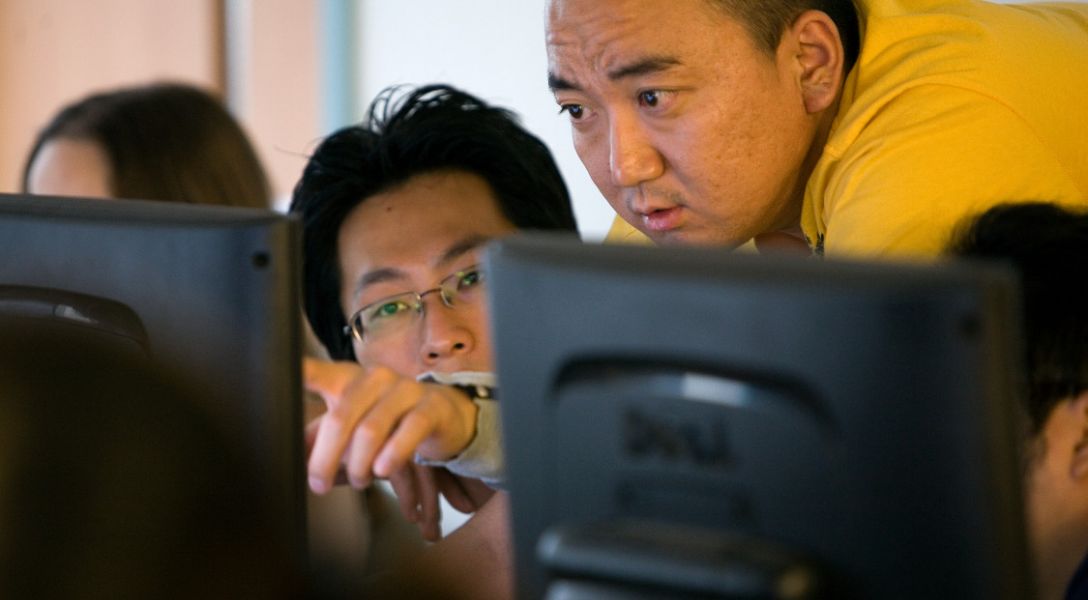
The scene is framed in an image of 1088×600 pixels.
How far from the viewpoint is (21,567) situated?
→ 0.87m

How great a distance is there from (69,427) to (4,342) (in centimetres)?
9

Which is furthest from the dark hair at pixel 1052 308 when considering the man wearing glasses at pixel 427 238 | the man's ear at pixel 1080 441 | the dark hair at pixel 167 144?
the dark hair at pixel 167 144

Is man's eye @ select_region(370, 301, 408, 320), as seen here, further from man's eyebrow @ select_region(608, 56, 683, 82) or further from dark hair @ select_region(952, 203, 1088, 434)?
dark hair @ select_region(952, 203, 1088, 434)

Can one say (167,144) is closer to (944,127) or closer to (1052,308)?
(944,127)

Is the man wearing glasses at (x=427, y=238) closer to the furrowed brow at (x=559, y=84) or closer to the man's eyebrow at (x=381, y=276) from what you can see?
the man's eyebrow at (x=381, y=276)

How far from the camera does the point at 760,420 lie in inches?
27.5

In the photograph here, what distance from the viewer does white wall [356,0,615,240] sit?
3.63 meters

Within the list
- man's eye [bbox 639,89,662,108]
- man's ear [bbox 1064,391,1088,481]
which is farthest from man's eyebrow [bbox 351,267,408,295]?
man's ear [bbox 1064,391,1088,481]

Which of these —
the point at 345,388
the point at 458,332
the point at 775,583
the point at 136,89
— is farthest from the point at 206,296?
the point at 136,89

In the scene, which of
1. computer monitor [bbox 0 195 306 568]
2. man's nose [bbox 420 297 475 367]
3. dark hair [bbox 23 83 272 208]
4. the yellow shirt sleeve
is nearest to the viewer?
computer monitor [bbox 0 195 306 568]

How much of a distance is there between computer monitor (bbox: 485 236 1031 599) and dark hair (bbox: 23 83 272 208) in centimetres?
181

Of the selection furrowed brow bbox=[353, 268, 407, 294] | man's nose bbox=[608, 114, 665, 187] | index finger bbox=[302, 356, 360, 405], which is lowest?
furrowed brow bbox=[353, 268, 407, 294]

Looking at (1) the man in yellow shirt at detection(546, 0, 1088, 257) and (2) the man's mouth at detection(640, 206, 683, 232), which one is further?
(2) the man's mouth at detection(640, 206, 683, 232)

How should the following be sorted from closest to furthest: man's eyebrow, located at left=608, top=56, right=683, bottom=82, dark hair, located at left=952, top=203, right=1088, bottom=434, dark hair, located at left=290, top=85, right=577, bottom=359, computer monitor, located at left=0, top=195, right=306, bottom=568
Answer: computer monitor, located at left=0, top=195, right=306, bottom=568, dark hair, located at left=952, top=203, right=1088, bottom=434, man's eyebrow, located at left=608, top=56, right=683, bottom=82, dark hair, located at left=290, top=85, right=577, bottom=359
